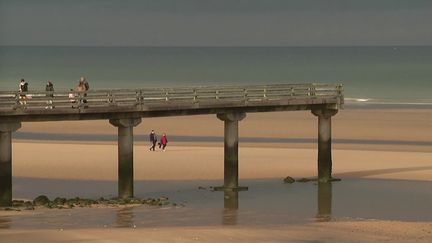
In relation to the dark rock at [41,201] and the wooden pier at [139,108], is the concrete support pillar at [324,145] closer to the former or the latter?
the wooden pier at [139,108]

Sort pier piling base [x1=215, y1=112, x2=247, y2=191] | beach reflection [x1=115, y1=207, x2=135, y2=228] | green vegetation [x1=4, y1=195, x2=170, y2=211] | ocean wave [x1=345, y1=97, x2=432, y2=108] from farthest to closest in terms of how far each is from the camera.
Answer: ocean wave [x1=345, y1=97, x2=432, y2=108], pier piling base [x1=215, y1=112, x2=247, y2=191], green vegetation [x1=4, y1=195, x2=170, y2=211], beach reflection [x1=115, y1=207, x2=135, y2=228]

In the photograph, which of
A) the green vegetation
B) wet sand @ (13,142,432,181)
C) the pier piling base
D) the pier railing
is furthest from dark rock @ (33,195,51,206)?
wet sand @ (13,142,432,181)

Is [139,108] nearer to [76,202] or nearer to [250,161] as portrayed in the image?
[76,202]

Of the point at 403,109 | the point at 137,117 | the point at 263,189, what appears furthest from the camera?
the point at 403,109

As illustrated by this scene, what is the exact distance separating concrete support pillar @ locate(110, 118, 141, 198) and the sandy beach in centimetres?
737

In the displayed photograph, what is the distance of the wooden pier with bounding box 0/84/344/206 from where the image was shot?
121 ft

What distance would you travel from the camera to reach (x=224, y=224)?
3441 centimetres

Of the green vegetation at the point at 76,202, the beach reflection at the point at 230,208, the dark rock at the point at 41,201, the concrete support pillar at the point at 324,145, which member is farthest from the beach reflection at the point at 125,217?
the concrete support pillar at the point at 324,145

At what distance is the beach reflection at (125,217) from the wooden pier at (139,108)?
323cm

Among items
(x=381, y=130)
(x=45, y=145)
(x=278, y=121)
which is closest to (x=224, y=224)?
(x=45, y=145)

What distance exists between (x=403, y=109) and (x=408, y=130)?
906 inches

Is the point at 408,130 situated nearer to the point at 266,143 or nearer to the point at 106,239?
the point at 266,143

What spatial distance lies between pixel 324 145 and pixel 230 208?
805 centimetres

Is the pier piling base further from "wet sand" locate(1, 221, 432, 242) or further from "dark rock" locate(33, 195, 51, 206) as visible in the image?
"wet sand" locate(1, 221, 432, 242)
